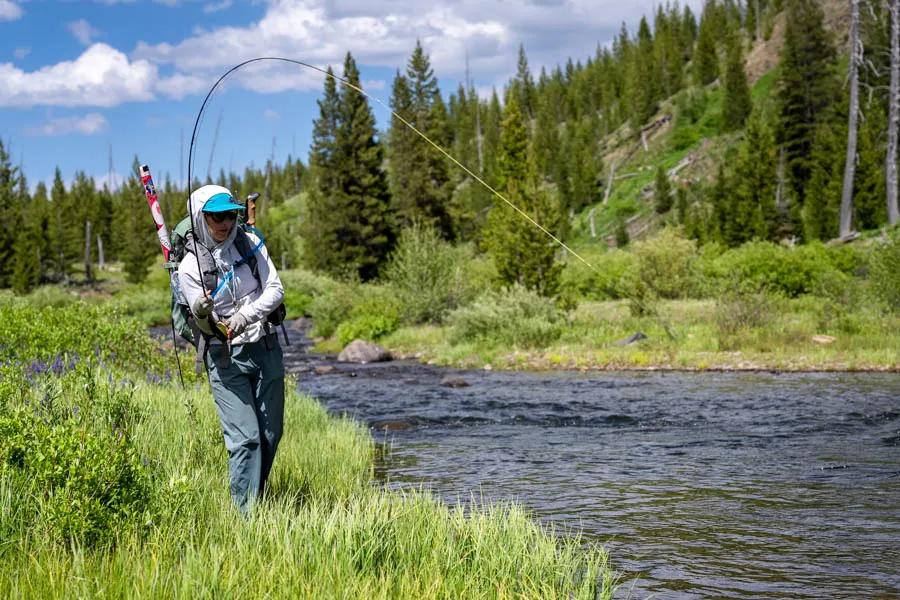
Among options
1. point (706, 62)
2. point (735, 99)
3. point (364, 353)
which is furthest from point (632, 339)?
point (706, 62)

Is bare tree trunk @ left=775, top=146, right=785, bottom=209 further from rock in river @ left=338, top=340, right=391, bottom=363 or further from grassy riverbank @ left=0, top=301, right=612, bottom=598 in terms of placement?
grassy riverbank @ left=0, top=301, right=612, bottom=598

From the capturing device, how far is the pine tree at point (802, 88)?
202 feet

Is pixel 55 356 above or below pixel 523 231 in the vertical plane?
below

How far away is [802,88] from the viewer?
6191cm

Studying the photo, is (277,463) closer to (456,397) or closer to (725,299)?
(456,397)

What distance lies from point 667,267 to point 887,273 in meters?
13.6

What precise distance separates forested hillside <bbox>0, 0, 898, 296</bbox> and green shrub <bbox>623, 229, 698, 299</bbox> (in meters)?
1.11

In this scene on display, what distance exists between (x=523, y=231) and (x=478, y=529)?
2730 cm

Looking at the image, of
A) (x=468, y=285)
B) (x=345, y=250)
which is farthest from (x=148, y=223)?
(x=468, y=285)

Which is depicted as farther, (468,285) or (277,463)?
(468,285)

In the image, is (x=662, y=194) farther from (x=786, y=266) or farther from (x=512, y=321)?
(x=512, y=321)

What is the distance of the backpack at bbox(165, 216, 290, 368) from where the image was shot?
570cm

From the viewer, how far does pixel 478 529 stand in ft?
17.2

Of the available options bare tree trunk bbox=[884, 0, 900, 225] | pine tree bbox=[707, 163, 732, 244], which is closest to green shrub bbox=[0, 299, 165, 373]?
bare tree trunk bbox=[884, 0, 900, 225]
